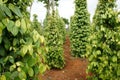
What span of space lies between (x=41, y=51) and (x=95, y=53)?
616 centimetres

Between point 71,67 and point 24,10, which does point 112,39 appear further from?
point 71,67

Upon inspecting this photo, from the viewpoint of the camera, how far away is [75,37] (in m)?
20.6

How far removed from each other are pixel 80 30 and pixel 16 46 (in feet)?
54.9

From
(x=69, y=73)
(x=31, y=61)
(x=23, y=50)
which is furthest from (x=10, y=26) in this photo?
(x=69, y=73)

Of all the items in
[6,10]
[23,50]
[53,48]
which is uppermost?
[6,10]

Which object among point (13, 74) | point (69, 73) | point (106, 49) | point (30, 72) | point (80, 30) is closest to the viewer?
point (13, 74)

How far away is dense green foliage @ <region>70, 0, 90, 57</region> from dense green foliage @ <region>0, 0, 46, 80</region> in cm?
1569

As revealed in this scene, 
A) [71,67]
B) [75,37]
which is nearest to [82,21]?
[75,37]

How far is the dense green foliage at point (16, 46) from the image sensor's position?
363 cm

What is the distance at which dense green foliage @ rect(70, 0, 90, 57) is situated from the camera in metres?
20.0

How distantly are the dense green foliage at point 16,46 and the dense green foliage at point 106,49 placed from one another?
6169 mm

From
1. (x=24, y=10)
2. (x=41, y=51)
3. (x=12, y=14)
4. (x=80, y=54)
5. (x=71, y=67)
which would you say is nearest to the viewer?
(x=12, y=14)

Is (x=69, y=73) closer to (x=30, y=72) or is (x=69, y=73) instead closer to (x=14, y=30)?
(x=30, y=72)

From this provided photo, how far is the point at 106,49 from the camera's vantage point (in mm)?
10102
